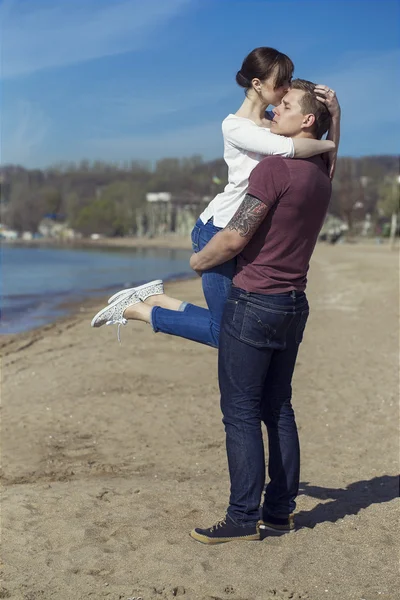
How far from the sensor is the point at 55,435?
7.09m

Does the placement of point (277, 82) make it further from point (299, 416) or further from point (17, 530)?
point (299, 416)

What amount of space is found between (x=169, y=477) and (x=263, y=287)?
2.47m

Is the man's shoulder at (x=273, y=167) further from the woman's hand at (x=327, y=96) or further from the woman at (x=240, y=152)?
the woman's hand at (x=327, y=96)

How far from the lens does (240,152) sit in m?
3.85

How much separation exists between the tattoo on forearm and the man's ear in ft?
1.58

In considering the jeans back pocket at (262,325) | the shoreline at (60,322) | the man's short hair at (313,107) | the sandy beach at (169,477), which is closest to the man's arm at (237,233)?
the jeans back pocket at (262,325)

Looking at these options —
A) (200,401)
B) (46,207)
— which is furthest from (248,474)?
(46,207)

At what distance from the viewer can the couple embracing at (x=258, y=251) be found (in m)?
3.71

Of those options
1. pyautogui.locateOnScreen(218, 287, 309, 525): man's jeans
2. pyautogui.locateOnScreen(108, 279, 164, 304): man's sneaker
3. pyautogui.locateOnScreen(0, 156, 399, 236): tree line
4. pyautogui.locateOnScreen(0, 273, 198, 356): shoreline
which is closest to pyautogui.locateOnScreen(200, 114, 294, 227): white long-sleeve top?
pyautogui.locateOnScreen(218, 287, 309, 525): man's jeans

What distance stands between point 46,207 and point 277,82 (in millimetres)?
160167

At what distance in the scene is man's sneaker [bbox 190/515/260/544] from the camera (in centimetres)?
405

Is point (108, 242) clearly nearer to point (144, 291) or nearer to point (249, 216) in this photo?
point (144, 291)

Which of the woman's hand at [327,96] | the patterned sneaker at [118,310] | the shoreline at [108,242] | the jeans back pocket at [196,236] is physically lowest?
the shoreline at [108,242]

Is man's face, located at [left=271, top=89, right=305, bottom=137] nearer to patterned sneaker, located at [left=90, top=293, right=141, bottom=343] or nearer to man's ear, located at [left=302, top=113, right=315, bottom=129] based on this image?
man's ear, located at [left=302, top=113, right=315, bottom=129]
